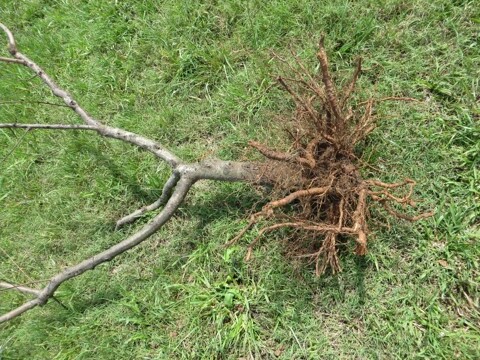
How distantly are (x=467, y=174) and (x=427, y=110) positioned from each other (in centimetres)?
35

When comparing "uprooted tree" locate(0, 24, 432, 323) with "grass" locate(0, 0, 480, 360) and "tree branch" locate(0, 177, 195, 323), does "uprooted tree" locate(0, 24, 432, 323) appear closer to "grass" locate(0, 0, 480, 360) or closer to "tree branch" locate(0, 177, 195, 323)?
"tree branch" locate(0, 177, 195, 323)

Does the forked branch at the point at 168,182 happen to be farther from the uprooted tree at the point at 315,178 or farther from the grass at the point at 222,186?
the grass at the point at 222,186

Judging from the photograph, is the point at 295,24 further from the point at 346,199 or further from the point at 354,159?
the point at 346,199

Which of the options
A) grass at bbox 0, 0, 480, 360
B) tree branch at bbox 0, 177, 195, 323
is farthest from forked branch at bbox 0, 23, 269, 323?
grass at bbox 0, 0, 480, 360

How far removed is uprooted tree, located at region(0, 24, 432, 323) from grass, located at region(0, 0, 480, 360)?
5.5 inches

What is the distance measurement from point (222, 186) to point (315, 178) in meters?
0.57

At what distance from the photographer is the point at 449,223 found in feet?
5.80

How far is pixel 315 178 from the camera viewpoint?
1685 millimetres

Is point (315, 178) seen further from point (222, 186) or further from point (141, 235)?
point (141, 235)

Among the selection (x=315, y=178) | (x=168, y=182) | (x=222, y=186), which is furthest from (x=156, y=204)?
(x=315, y=178)

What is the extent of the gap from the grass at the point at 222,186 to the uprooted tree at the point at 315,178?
14 centimetres

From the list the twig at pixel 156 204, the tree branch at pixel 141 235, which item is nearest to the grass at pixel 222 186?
the twig at pixel 156 204

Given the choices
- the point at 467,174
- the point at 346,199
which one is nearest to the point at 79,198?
the point at 346,199

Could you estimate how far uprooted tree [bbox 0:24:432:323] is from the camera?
1640mm
